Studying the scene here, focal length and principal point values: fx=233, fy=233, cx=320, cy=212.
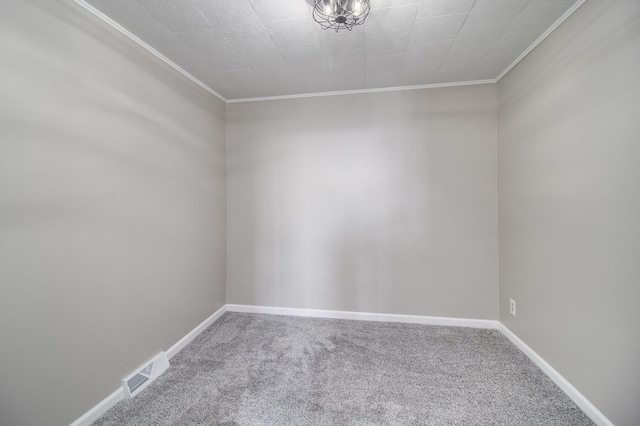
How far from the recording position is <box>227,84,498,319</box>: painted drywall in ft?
7.91

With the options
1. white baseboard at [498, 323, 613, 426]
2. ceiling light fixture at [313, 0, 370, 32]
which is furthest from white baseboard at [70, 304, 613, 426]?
ceiling light fixture at [313, 0, 370, 32]

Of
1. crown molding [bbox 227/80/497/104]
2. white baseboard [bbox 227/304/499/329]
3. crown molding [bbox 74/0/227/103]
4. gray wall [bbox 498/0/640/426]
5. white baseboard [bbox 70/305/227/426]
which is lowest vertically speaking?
white baseboard [bbox 70/305/227/426]

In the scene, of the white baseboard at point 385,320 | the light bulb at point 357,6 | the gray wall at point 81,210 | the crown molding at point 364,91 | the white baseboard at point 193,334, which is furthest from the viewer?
the crown molding at point 364,91

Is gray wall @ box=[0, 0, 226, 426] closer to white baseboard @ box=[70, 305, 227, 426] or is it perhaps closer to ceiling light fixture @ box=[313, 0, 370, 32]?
white baseboard @ box=[70, 305, 227, 426]

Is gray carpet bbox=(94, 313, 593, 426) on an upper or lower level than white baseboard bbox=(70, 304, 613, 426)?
lower

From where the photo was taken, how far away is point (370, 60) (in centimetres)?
200

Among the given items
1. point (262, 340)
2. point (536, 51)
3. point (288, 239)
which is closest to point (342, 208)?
point (288, 239)

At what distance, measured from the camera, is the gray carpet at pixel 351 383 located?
1434mm

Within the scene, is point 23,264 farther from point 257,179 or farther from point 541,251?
point 541,251

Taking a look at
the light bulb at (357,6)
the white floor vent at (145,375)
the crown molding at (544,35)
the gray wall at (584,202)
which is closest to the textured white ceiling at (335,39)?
the crown molding at (544,35)

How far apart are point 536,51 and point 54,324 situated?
11.9 feet

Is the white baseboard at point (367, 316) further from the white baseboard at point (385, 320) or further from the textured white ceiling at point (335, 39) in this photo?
the textured white ceiling at point (335, 39)

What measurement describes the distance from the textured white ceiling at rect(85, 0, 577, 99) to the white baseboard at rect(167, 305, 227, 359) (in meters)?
2.44

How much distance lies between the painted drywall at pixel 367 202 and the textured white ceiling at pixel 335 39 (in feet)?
1.18
